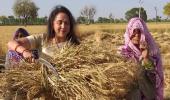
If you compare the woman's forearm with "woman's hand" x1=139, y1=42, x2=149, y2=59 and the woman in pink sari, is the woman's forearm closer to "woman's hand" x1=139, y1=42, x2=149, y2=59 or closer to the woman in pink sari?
the woman in pink sari

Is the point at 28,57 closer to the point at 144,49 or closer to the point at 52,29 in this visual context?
the point at 52,29

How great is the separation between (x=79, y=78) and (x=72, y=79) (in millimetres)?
49

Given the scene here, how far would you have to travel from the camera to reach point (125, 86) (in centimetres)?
355

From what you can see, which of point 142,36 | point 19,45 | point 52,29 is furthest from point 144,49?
point 19,45

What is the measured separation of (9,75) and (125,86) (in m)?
0.85

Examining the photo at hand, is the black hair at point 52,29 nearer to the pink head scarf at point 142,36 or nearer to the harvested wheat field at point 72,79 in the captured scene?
the harvested wheat field at point 72,79

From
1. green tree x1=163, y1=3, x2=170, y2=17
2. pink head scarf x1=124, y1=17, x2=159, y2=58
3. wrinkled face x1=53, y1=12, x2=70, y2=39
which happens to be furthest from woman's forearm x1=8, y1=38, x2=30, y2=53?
green tree x1=163, y1=3, x2=170, y2=17

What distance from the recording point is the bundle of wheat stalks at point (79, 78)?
333 centimetres

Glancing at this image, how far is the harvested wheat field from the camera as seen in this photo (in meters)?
3.34

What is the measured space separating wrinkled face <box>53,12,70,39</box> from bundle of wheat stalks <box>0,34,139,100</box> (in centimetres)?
72

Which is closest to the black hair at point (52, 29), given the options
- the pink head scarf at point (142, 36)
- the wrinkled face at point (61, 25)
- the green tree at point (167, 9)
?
the wrinkled face at point (61, 25)

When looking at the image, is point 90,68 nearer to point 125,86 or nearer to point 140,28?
point 125,86

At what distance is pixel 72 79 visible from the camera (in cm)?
337

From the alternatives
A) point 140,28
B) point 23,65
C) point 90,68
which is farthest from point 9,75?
point 140,28
